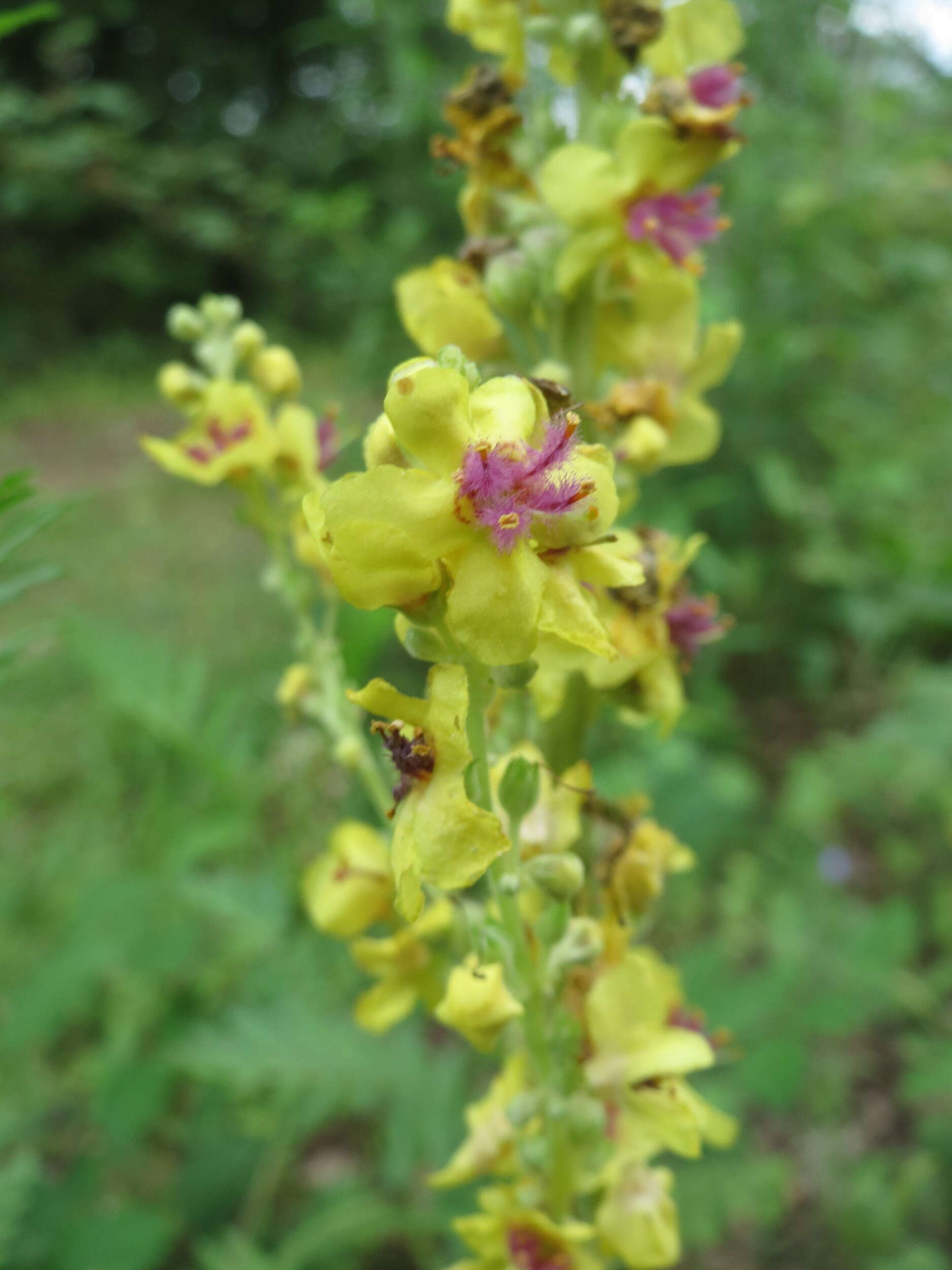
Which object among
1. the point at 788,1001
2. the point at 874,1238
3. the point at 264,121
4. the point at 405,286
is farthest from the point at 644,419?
the point at 264,121

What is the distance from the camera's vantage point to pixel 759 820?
9.96 ft

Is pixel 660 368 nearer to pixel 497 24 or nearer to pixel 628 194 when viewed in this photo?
pixel 628 194

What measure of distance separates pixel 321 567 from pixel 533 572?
444 millimetres

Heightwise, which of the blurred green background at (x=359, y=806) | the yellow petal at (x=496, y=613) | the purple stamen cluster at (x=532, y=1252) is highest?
the yellow petal at (x=496, y=613)

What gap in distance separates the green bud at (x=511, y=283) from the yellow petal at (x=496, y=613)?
40 cm

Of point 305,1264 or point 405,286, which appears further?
point 305,1264

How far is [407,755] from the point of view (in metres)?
0.62

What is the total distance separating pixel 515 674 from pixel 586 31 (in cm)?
64

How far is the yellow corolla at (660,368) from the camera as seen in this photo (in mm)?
914

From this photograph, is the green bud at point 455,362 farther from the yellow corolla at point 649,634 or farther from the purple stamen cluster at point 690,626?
the purple stamen cluster at point 690,626

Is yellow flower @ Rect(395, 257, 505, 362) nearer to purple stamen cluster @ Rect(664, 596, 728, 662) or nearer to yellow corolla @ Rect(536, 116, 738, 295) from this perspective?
yellow corolla @ Rect(536, 116, 738, 295)

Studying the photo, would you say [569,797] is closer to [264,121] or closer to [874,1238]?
[874,1238]

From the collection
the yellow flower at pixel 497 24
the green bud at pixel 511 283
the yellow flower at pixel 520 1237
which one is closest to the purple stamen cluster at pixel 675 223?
the green bud at pixel 511 283

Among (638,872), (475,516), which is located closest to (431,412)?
(475,516)
